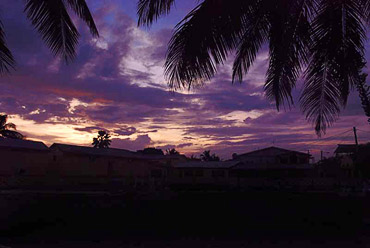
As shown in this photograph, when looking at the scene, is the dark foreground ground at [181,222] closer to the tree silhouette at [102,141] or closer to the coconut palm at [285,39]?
the coconut palm at [285,39]

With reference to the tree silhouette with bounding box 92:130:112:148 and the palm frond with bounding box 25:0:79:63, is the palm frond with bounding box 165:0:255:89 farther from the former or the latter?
the tree silhouette with bounding box 92:130:112:148

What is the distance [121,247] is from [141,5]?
210 inches

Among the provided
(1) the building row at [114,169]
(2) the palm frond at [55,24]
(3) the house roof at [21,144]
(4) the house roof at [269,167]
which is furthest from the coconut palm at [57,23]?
(4) the house roof at [269,167]

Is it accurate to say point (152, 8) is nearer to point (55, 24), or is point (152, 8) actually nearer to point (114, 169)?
point (55, 24)

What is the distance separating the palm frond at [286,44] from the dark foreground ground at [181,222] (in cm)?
375

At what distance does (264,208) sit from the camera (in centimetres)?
1279

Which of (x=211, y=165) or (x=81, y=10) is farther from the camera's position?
(x=211, y=165)

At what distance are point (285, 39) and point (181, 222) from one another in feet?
22.0

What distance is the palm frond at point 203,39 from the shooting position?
5.86 metres

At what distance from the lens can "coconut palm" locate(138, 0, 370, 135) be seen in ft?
19.2

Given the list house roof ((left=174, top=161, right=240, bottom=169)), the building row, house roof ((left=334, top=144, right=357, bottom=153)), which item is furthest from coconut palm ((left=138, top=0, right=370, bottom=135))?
house roof ((left=334, top=144, right=357, bottom=153))

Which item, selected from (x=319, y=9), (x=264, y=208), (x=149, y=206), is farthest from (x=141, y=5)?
(x=264, y=208)

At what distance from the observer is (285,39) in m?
6.41

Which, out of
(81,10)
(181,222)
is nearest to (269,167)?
(181,222)
